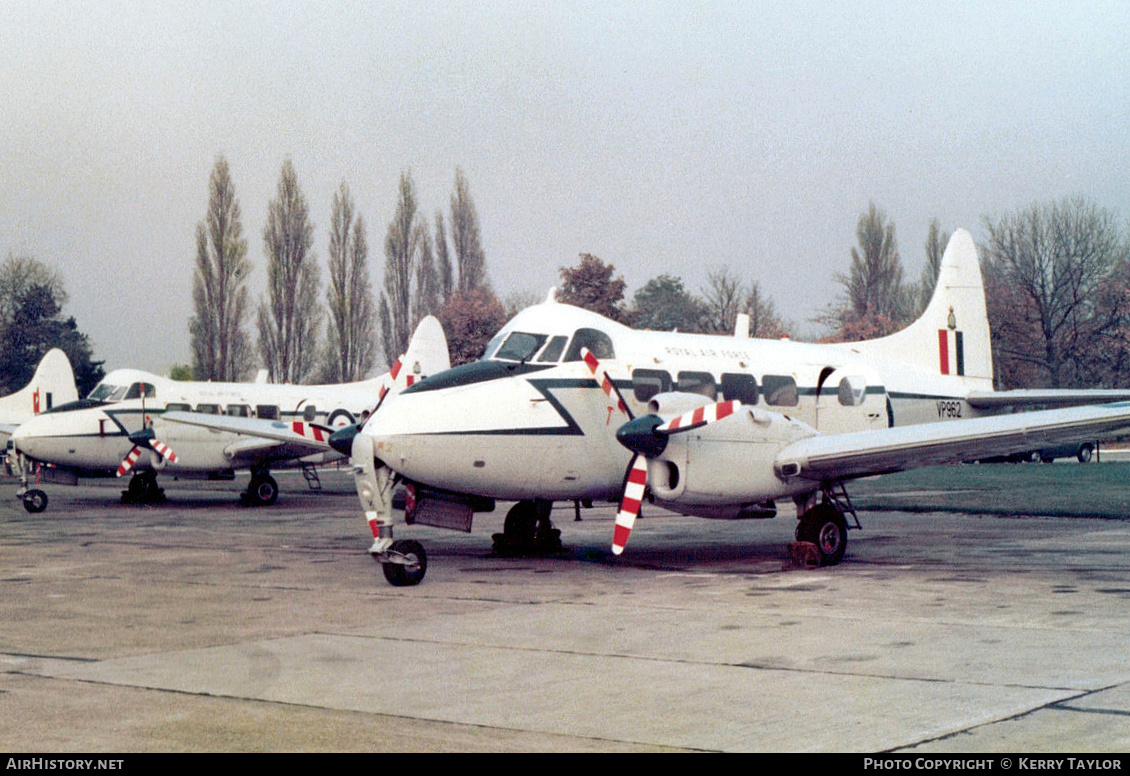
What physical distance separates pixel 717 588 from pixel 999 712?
6.33 m

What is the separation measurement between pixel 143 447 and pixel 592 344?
18.4 m

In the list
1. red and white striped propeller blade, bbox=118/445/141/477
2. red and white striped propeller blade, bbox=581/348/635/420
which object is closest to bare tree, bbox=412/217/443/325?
red and white striped propeller blade, bbox=118/445/141/477

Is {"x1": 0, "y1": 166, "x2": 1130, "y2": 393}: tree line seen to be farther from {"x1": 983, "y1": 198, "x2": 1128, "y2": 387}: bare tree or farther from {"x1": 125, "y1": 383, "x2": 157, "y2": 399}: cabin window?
{"x1": 125, "y1": 383, "x2": 157, "y2": 399}: cabin window

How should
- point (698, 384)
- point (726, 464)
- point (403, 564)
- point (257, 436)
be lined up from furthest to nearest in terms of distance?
point (257, 436)
point (698, 384)
point (726, 464)
point (403, 564)

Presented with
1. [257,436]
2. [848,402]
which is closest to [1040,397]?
[848,402]

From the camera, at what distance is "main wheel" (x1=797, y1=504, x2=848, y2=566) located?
1499 centimetres

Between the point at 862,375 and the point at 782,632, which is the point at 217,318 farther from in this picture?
the point at 782,632

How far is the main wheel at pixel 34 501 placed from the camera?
27141mm

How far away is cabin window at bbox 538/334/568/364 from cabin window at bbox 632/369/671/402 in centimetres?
118

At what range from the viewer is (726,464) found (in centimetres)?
1440

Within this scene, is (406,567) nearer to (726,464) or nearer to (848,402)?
(726,464)

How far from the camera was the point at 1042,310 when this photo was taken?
65.2 metres

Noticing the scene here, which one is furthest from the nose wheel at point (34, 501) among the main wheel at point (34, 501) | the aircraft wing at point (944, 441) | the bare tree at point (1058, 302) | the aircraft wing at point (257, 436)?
the bare tree at point (1058, 302)

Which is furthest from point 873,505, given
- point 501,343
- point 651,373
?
point 501,343
